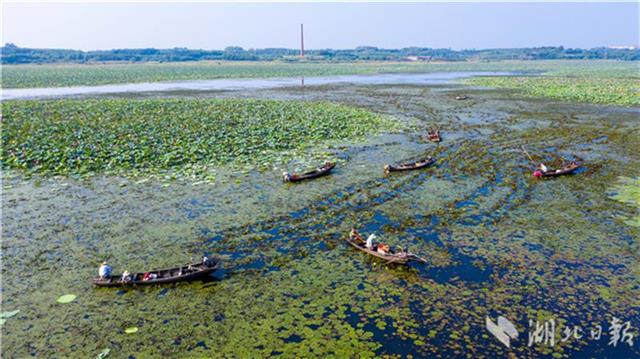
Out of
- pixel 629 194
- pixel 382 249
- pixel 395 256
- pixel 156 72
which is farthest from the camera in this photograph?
pixel 156 72

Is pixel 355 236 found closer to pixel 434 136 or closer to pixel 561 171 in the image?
pixel 561 171

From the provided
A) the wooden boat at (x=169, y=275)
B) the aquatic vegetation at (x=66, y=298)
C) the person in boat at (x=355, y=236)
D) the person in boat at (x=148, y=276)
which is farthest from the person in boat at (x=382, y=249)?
the aquatic vegetation at (x=66, y=298)

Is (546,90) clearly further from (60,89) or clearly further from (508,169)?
(60,89)

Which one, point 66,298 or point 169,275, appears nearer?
point 66,298

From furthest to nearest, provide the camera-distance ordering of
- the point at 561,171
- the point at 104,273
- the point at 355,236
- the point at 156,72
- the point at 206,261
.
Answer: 1. the point at 156,72
2. the point at 561,171
3. the point at 355,236
4. the point at 206,261
5. the point at 104,273

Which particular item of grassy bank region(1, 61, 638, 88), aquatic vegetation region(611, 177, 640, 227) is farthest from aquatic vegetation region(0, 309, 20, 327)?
grassy bank region(1, 61, 638, 88)

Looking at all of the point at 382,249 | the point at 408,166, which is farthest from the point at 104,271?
the point at 408,166

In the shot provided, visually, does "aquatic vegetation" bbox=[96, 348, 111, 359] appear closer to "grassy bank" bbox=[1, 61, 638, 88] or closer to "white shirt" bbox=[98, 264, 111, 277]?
"white shirt" bbox=[98, 264, 111, 277]
